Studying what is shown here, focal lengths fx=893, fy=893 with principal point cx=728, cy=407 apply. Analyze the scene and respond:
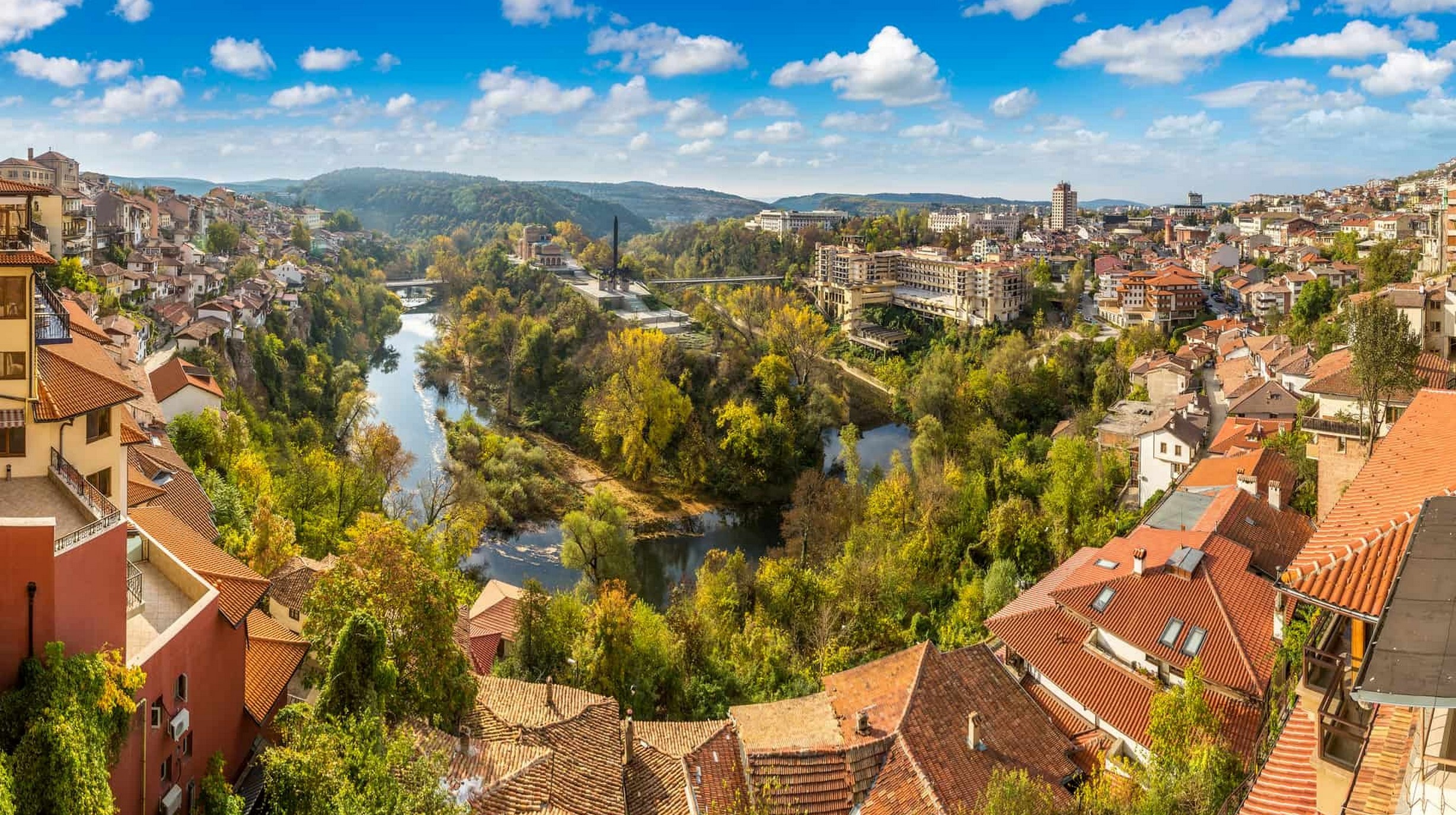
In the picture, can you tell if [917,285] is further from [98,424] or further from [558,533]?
[98,424]

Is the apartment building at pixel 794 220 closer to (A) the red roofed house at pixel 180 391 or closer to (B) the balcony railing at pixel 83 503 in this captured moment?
(A) the red roofed house at pixel 180 391

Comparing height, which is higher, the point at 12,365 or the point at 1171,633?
the point at 12,365

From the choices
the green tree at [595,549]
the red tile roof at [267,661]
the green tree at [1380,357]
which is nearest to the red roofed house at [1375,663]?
the red tile roof at [267,661]

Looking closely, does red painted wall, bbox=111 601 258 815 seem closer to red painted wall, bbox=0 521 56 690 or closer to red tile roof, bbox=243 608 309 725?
red tile roof, bbox=243 608 309 725

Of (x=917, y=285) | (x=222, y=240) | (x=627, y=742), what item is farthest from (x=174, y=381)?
(x=917, y=285)

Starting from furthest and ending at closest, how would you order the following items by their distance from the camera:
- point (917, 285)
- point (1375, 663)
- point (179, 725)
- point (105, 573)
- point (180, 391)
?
point (917, 285), point (180, 391), point (179, 725), point (105, 573), point (1375, 663)

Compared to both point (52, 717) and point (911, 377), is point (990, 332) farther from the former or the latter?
point (52, 717)
